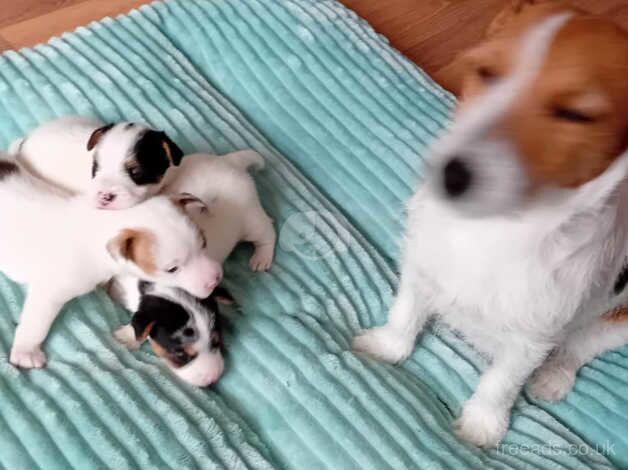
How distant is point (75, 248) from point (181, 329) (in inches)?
11.6

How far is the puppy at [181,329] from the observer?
146 centimetres

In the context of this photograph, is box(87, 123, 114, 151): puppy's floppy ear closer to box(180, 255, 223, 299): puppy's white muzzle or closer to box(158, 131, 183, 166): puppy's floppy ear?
box(158, 131, 183, 166): puppy's floppy ear

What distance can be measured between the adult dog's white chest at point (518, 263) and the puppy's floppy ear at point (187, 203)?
0.45 meters

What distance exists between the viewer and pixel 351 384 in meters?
1.59

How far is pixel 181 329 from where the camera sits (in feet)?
4.84

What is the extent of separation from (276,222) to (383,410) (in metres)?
0.61

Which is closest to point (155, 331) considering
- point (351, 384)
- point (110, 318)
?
point (110, 318)

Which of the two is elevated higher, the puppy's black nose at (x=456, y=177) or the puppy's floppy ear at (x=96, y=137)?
the puppy's black nose at (x=456, y=177)

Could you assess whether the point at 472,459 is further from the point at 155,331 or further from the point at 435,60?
the point at 435,60

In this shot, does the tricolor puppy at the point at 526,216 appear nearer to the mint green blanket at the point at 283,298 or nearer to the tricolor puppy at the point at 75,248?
the mint green blanket at the point at 283,298

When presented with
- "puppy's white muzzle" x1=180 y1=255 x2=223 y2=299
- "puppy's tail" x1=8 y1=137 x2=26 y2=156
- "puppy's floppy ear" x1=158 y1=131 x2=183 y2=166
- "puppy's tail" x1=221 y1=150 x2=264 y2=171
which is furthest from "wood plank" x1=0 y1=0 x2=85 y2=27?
"puppy's white muzzle" x1=180 y1=255 x2=223 y2=299

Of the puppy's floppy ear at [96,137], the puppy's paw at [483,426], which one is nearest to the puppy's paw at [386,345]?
the puppy's paw at [483,426]

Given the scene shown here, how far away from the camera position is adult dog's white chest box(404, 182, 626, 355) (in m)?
1.22

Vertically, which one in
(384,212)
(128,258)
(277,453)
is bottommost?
(277,453)
